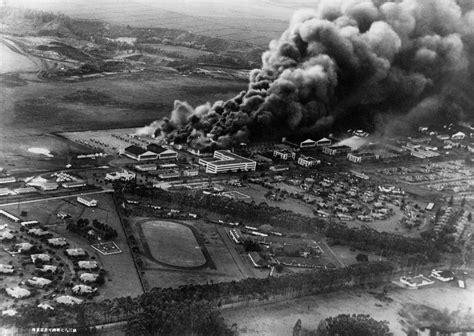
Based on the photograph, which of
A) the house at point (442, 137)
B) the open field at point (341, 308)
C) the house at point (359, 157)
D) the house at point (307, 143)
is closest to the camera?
the open field at point (341, 308)

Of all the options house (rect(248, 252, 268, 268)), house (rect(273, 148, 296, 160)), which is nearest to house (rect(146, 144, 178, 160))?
house (rect(273, 148, 296, 160))

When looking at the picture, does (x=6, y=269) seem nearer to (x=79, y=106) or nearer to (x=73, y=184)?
(x=73, y=184)

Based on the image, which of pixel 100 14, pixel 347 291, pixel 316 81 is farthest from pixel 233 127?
pixel 100 14

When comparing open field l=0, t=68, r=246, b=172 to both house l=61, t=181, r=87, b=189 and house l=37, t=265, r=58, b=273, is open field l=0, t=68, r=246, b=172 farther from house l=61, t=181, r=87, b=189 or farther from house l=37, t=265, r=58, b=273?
house l=37, t=265, r=58, b=273

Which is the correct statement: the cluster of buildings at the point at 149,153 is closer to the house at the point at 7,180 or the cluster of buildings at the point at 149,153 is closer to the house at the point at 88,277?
the house at the point at 7,180

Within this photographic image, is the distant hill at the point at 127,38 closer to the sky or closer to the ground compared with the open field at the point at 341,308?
closer to the sky

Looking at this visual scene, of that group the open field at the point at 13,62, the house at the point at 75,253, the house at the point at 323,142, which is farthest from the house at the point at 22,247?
the open field at the point at 13,62

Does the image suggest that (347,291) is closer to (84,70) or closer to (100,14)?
(84,70)
